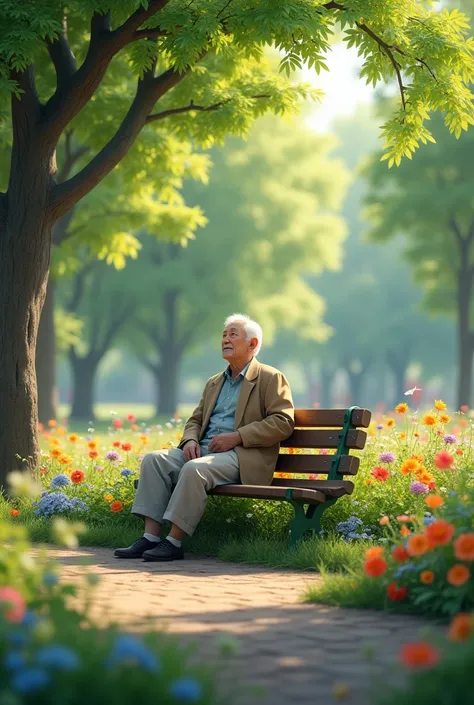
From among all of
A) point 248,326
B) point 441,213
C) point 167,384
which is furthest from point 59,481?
point 167,384

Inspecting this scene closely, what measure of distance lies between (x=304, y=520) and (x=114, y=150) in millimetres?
3770

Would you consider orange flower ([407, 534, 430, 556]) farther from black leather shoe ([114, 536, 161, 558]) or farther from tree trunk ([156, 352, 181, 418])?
tree trunk ([156, 352, 181, 418])

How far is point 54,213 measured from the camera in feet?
29.0

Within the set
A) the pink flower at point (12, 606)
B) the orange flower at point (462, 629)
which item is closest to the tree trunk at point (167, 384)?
the pink flower at point (12, 606)

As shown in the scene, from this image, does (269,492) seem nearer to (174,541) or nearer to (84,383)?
(174,541)

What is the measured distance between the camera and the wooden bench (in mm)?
6691

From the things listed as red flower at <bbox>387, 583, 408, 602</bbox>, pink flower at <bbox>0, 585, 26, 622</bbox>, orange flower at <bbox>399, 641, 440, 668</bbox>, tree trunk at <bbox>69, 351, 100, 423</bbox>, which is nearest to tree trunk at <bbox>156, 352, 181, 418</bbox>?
tree trunk at <bbox>69, 351, 100, 423</bbox>

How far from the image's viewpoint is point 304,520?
6.82m

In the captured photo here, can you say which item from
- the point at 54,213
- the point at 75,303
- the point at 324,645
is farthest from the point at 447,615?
→ the point at 75,303

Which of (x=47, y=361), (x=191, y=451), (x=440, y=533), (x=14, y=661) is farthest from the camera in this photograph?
(x=47, y=361)

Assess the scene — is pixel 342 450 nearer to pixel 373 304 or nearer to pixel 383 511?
pixel 383 511

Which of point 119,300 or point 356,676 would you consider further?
point 119,300

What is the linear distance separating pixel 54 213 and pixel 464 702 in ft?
22.3

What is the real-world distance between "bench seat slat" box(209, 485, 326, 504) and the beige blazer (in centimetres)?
30
